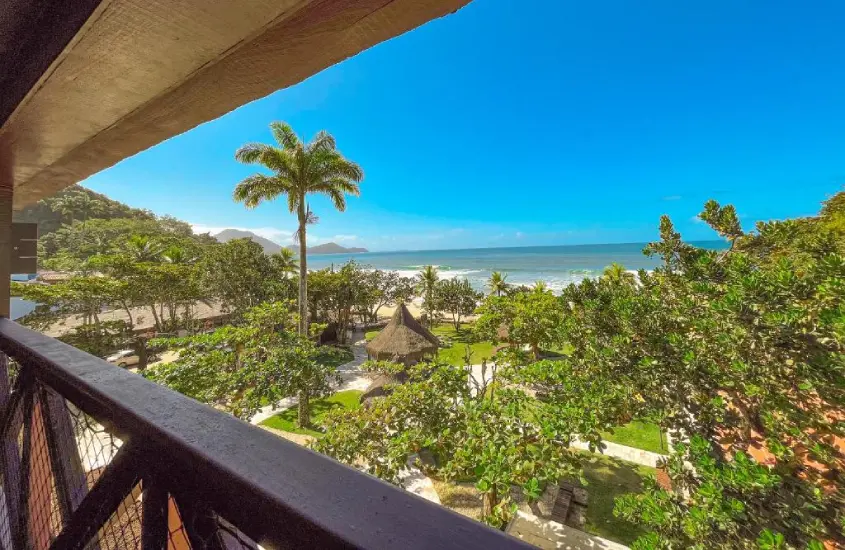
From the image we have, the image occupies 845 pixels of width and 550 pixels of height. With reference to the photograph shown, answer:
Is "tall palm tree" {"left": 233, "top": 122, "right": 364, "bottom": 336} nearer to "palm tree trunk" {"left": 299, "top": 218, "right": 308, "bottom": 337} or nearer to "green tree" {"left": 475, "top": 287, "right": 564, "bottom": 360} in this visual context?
"palm tree trunk" {"left": 299, "top": 218, "right": 308, "bottom": 337}

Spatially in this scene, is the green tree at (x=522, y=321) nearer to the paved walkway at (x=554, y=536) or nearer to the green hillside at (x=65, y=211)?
the paved walkway at (x=554, y=536)

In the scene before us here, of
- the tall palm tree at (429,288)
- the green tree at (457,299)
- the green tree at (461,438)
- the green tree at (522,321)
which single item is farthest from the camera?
the tall palm tree at (429,288)

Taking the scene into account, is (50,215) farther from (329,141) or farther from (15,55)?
(15,55)

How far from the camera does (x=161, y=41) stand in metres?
0.87

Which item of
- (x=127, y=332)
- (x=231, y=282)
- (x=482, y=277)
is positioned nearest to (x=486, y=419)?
(x=231, y=282)

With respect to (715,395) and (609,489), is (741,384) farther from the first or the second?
(609,489)

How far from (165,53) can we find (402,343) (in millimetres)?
15029

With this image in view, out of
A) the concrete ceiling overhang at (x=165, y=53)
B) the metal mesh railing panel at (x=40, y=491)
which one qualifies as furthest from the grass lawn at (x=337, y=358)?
the concrete ceiling overhang at (x=165, y=53)

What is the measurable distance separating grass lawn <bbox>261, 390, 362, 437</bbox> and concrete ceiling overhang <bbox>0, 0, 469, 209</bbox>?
9.12 meters

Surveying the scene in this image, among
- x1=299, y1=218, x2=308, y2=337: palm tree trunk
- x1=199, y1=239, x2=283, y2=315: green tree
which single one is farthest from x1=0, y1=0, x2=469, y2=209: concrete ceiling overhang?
x1=199, y1=239, x2=283, y2=315: green tree

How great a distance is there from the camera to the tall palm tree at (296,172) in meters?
12.9

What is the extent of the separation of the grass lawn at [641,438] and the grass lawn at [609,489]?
48.0 inches

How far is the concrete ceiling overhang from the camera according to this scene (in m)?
0.81

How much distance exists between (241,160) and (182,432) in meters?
14.6
